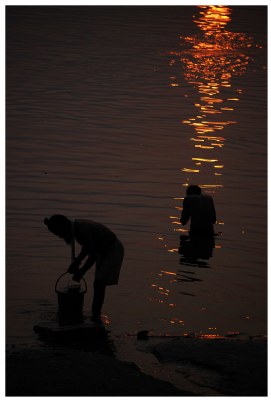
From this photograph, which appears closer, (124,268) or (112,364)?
(112,364)

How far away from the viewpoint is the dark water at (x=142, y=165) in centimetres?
1194

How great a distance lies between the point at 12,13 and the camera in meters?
48.8

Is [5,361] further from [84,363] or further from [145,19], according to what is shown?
[145,19]

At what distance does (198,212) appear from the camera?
1490cm

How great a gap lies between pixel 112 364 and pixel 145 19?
138ft

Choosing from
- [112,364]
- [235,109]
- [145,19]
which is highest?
[145,19]

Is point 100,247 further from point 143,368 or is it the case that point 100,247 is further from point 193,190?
point 193,190

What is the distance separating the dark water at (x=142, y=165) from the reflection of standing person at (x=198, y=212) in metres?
0.30

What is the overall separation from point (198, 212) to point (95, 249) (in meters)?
4.63

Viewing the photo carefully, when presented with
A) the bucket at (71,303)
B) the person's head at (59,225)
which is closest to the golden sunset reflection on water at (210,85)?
the bucket at (71,303)

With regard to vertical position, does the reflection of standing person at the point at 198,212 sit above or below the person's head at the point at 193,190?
below

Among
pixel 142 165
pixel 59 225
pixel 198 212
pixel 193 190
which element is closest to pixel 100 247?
pixel 59 225

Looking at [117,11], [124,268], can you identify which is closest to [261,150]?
[124,268]

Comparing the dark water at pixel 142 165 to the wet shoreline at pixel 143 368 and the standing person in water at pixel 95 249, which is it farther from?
the wet shoreline at pixel 143 368
